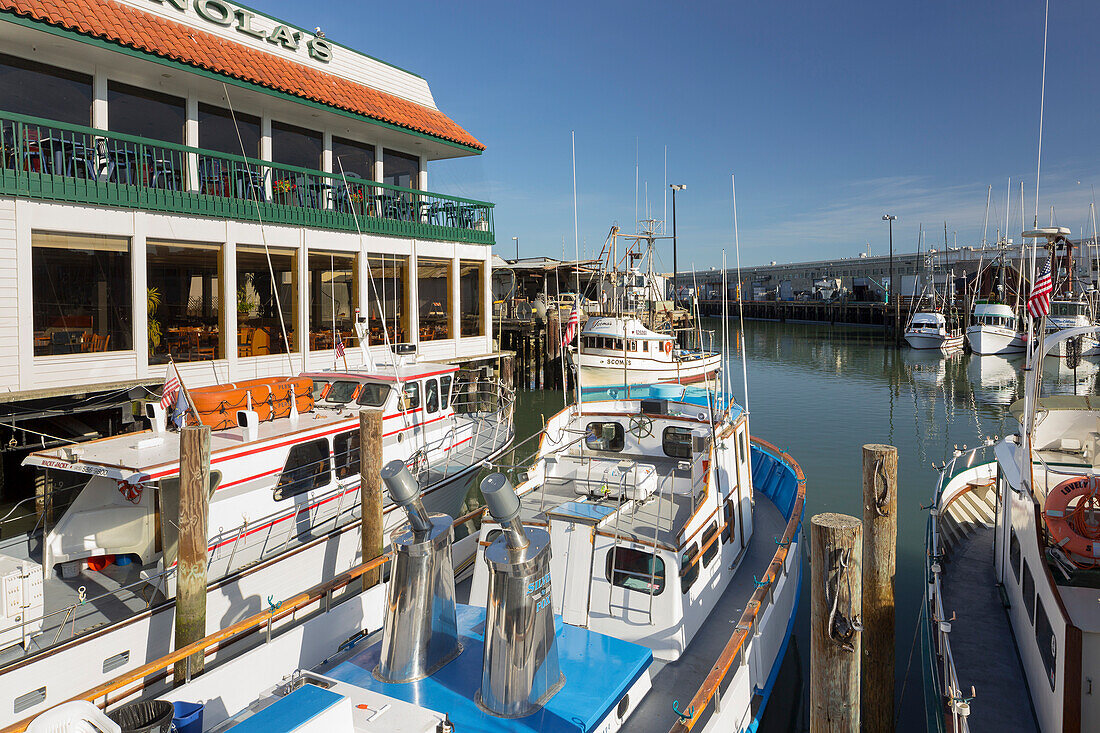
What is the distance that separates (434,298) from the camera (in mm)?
21219

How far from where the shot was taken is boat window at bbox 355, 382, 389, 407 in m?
13.1

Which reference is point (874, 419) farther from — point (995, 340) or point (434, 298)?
point (995, 340)

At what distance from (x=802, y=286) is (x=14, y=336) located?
425 feet

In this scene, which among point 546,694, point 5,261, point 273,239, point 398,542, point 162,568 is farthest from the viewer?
point 273,239

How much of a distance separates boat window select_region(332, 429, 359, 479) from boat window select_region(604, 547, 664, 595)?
18.4 ft

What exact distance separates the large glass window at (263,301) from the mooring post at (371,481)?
7351mm

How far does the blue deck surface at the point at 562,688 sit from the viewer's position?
5406mm

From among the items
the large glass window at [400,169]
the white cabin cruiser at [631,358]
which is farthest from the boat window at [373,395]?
the white cabin cruiser at [631,358]

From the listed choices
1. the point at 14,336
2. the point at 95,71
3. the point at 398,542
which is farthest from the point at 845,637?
the point at 95,71

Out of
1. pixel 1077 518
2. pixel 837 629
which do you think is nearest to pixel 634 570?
pixel 837 629

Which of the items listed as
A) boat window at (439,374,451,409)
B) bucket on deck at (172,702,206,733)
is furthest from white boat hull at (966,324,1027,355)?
bucket on deck at (172,702,206,733)

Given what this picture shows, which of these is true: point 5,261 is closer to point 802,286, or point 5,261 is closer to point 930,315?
point 930,315

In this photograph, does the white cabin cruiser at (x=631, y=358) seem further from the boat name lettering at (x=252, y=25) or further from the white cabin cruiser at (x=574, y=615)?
the white cabin cruiser at (x=574, y=615)

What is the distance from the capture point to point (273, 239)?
659 inches
